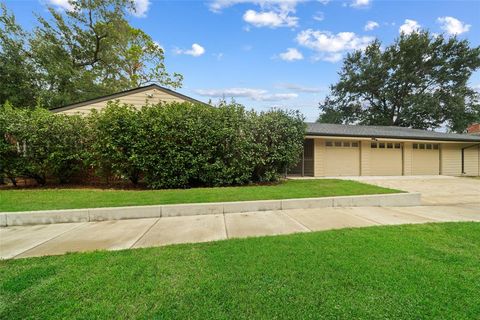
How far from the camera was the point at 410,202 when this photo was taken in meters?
6.58

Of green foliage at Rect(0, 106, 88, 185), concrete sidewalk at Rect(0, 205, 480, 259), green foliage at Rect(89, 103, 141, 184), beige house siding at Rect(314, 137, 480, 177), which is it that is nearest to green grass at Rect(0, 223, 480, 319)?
concrete sidewalk at Rect(0, 205, 480, 259)

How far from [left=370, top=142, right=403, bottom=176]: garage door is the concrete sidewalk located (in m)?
8.03

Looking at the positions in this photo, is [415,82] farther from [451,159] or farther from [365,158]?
[365,158]

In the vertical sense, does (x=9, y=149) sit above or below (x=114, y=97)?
below

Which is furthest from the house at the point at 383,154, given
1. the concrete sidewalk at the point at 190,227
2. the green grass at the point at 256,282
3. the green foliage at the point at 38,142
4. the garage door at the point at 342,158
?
the green foliage at the point at 38,142

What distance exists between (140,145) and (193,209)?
3.77m

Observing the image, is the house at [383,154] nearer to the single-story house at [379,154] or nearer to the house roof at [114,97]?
the single-story house at [379,154]

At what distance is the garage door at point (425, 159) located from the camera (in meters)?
14.4

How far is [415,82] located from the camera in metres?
24.1

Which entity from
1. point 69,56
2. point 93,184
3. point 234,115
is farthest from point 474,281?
point 69,56

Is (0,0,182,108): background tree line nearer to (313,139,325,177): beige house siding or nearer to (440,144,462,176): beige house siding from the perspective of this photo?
(313,139,325,177): beige house siding

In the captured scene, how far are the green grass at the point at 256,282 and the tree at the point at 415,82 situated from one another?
1059 inches

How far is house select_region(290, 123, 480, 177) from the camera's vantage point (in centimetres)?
1278

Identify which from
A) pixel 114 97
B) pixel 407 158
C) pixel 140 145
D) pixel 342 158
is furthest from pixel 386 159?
pixel 114 97
